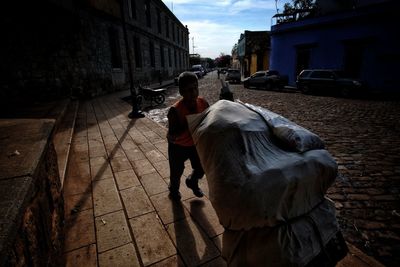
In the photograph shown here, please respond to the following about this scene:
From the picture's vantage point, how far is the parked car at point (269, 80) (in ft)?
56.7

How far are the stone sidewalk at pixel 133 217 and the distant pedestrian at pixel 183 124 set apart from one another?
1.52 feet

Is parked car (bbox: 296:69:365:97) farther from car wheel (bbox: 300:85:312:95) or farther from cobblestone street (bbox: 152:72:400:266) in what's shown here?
cobblestone street (bbox: 152:72:400:266)

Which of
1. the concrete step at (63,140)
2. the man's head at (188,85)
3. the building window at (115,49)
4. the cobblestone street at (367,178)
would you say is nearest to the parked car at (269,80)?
the cobblestone street at (367,178)

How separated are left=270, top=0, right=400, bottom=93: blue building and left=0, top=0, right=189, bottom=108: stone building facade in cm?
1342

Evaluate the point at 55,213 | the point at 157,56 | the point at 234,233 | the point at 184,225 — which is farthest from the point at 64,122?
the point at 157,56

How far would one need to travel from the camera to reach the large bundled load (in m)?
1.28

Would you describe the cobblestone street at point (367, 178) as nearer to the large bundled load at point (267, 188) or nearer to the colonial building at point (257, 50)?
the large bundled load at point (267, 188)

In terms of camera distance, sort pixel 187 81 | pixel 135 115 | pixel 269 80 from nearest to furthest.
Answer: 1. pixel 187 81
2. pixel 135 115
3. pixel 269 80

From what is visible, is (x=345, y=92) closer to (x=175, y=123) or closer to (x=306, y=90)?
(x=306, y=90)

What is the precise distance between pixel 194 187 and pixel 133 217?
2.79ft

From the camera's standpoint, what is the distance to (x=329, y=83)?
13266mm

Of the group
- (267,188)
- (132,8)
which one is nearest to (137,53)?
(132,8)

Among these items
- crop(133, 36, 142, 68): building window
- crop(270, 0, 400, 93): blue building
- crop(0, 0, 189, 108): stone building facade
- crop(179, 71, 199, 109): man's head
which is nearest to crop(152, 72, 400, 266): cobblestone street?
crop(179, 71, 199, 109): man's head

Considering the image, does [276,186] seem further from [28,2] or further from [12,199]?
[28,2]
